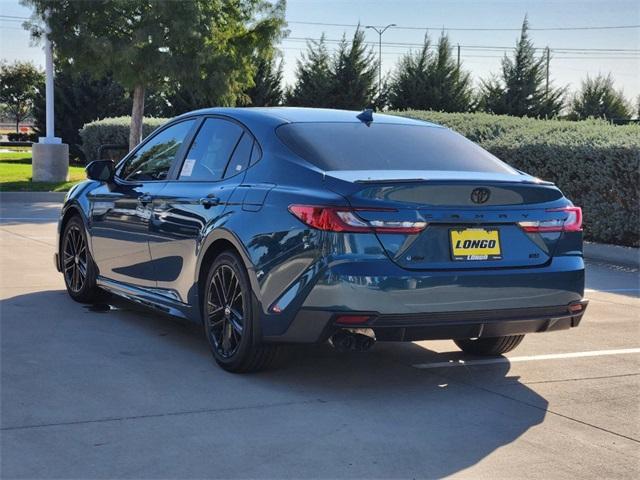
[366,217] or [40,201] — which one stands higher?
[366,217]

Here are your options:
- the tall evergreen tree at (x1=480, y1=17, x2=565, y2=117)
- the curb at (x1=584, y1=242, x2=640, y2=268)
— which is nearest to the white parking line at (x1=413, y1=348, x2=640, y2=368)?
the curb at (x1=584, y1=242, x2=640, y2=268)

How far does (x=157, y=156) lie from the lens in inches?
287

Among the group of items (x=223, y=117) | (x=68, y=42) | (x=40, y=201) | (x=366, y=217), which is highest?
(x=68, y=42)

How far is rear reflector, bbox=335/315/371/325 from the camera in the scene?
5.18 meters

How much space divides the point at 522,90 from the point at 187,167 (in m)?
50.0

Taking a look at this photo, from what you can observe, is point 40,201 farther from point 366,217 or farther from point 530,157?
point 366,217

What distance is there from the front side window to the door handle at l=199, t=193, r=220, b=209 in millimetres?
862

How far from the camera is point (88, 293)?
8.10 meters

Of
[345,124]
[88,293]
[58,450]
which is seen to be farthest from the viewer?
[88,293]

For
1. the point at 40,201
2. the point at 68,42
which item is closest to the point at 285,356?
the point at 40,201

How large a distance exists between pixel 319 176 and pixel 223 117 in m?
1.42

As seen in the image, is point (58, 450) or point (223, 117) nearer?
point (58, 450)

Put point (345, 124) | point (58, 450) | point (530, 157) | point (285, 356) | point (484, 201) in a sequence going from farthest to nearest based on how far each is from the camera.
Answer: point (530, 157)
point (345, 124)
point (285, 356)
point (484, 201)
point (58, 450)

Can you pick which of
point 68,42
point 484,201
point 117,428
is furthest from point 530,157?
point 68,42
